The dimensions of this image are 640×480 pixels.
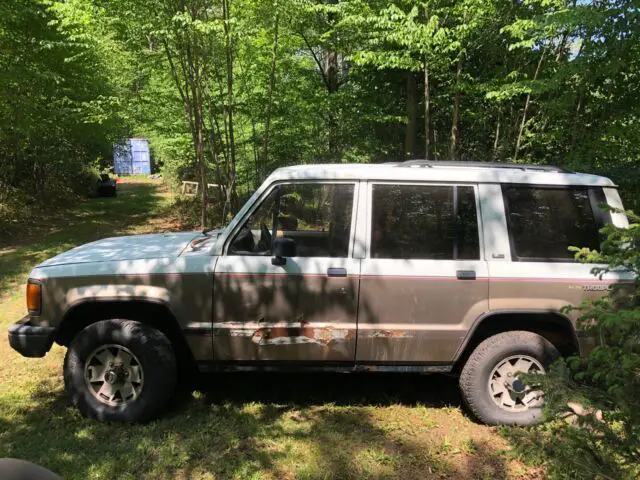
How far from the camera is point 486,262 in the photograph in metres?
3.61

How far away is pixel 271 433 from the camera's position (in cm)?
360

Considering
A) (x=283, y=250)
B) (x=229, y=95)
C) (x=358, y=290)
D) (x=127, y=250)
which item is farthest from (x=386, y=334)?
(x=229, y=95)

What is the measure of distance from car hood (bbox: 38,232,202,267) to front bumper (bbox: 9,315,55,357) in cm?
50

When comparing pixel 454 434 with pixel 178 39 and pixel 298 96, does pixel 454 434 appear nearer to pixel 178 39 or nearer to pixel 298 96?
pixel 178 39

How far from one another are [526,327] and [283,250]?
1953 mm

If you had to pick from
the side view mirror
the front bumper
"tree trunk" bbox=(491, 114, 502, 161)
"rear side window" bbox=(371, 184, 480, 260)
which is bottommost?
the front bumper

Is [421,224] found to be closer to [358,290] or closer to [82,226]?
[358,290]

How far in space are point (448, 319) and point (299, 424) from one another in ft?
4.53

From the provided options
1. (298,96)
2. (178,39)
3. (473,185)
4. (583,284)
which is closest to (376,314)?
(473,185)

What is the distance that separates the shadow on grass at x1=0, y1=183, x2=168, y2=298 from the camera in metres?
8.88

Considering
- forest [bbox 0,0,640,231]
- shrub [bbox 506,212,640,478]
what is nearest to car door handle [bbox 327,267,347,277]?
shrub [bbox 506,212,640,478]

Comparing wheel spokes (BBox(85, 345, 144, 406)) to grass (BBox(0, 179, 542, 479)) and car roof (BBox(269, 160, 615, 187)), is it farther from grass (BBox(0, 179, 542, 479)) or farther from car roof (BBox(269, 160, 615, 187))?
car roof (BBox(269, 160, 615, 187))

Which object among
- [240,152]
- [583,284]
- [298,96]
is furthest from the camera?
[240,152]

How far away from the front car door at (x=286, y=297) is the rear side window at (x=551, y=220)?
3.96 feet
